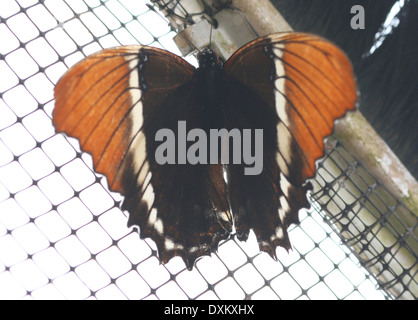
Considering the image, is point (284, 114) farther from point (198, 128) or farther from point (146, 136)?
point (146, 136)

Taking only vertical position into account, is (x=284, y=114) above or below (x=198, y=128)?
above

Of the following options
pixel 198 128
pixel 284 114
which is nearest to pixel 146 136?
pixel 198 128

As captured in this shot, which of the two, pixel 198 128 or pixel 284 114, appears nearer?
pixel 284 114

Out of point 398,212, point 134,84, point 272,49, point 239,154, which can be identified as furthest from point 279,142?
point 398,212

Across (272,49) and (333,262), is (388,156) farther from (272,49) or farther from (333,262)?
(272,49)
